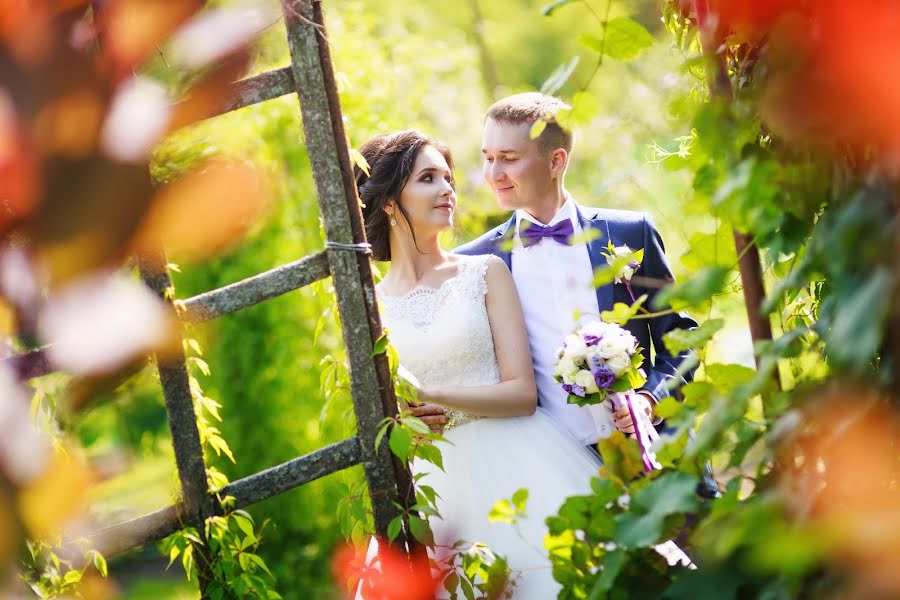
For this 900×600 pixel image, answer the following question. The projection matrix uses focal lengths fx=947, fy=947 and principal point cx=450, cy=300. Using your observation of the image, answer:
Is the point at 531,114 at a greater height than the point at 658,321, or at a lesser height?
greater

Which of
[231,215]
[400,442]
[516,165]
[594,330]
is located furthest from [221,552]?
[231,215]

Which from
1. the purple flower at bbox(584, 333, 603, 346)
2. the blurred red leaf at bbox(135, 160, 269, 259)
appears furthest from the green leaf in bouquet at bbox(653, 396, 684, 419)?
the blurred red leaf at bbox(135, 160, 269, 259)

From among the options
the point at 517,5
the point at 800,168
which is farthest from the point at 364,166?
the point at 517,5

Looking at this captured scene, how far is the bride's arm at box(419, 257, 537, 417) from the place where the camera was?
8.99 feet

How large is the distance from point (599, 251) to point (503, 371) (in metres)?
0.59

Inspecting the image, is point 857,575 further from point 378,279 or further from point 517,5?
point 517,5

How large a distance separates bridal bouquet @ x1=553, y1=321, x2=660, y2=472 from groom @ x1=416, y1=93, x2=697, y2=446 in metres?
0.29

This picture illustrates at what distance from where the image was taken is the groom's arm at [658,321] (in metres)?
3.03

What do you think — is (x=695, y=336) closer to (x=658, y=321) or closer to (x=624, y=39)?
(x=624, y=39)

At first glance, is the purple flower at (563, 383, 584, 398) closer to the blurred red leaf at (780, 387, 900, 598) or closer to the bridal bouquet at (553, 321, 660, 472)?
the bridal bouquet at (553, 321, 660, 472)

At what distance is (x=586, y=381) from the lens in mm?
2508

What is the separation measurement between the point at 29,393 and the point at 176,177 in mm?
2542

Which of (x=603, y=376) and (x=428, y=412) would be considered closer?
(x=603, y=376)

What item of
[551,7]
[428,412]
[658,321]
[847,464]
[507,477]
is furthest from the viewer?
[658,321]
